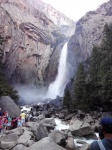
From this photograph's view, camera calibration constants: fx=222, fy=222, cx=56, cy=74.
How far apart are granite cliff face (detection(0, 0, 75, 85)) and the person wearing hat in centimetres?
6003

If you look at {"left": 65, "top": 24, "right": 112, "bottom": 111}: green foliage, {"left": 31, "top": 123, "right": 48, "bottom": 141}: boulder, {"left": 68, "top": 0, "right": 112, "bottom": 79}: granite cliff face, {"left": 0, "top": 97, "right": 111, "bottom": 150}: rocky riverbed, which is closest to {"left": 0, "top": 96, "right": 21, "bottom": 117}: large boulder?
{"left": 0, "top": 97, "right": 111, "bottom": 150}: rocky riverbed

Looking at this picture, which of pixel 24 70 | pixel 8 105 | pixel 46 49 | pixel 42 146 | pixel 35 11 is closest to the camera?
pixel 42 146

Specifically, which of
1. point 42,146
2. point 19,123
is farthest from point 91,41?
point 42,146

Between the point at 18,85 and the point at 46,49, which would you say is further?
the point at 46,49

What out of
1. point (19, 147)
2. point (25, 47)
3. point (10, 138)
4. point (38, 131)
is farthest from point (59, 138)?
point (25, 47)

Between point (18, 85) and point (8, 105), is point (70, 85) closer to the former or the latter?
point (18, 85)

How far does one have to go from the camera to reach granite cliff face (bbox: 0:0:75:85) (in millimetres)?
64125

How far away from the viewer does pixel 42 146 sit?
38.9 feet

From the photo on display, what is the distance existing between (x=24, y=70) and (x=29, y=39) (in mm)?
10303

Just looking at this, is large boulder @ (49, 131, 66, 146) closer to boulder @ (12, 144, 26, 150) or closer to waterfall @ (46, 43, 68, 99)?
boulder @ (12, 144, 26, 150)

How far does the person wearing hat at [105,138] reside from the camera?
11.3 feet

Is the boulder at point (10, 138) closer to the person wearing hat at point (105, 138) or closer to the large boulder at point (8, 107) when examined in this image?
the person wearing hat at point (105, 138)

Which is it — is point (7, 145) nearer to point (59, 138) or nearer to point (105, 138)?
point (59, 138)

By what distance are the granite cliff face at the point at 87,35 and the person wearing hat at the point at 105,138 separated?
53.2m
